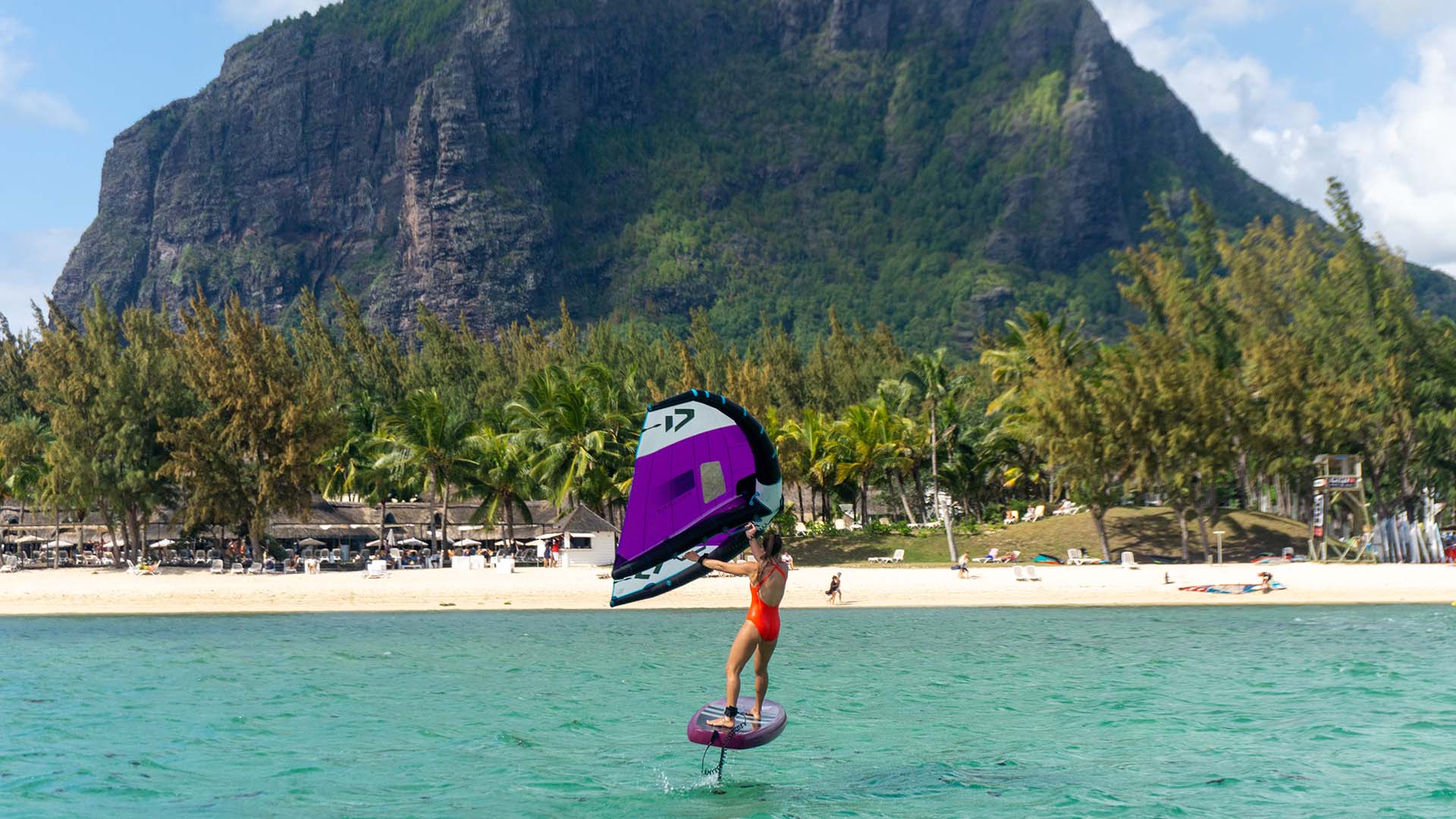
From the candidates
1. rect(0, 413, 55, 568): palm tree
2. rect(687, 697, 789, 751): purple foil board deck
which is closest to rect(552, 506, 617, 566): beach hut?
rect(0, 413, 55, 568): palm tree

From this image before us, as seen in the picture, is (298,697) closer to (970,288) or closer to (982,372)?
(982,372)

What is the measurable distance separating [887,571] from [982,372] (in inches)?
1517

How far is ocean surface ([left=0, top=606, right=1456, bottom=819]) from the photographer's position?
15.2 metres

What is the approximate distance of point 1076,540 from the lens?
164ft

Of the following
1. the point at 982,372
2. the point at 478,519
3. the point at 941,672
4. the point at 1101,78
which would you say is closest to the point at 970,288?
the point at 1101,78

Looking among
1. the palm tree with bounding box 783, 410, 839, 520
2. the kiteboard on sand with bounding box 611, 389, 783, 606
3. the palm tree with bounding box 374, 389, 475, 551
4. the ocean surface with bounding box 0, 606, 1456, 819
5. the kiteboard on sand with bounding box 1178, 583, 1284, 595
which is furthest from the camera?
the palm tree with bounding box 783, 410, 839, 520

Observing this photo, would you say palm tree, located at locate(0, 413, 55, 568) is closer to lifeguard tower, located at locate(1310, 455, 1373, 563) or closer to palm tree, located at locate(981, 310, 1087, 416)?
palm tree, located at locate(981, 310, 1087, 416)

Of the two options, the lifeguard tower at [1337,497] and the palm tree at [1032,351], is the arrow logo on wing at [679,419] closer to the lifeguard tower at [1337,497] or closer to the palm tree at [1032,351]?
the lifeguard tower at [1337,497]

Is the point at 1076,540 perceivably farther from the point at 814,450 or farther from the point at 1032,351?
the point at 814,450

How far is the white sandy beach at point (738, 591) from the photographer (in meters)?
38.3

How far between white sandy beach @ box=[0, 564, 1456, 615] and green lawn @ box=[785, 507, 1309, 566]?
14.9 feet

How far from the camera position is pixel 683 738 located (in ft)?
61.1

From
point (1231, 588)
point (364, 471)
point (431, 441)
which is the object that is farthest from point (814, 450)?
point (364, 471)

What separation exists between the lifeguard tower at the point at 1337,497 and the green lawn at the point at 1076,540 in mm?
1664
